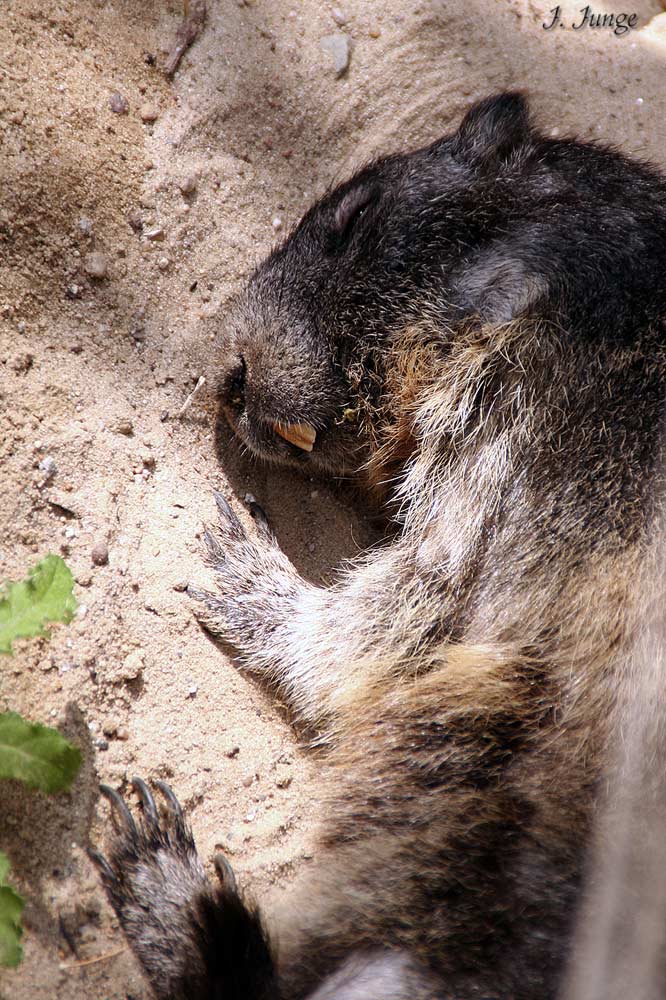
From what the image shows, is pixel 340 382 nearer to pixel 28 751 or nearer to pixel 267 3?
pixel 28 751

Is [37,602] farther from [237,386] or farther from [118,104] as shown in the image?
[118,104]

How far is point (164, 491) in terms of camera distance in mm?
3646

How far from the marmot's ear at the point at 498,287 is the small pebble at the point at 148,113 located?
1654mm

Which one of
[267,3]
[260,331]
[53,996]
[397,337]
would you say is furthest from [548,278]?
[53,996]

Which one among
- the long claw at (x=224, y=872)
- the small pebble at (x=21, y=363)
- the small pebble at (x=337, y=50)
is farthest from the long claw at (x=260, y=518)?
the small pebble at (x=337, y=50)

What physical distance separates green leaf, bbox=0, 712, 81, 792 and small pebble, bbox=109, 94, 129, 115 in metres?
2.59

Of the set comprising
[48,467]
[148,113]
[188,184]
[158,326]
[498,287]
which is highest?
[148,113]

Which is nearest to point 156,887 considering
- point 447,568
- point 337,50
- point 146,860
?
point 146,860

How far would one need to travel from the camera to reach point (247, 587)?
3.69 metres

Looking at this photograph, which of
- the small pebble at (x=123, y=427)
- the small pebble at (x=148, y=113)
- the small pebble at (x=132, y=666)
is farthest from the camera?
the small pebble at (x=148, y=113)

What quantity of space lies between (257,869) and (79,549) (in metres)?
1.33

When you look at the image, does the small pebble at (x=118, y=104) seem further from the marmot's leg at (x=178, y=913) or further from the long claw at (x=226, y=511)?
the marmot's leg at (x=178, y=913)

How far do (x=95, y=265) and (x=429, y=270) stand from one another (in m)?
1.39

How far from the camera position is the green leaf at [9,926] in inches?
94.9
